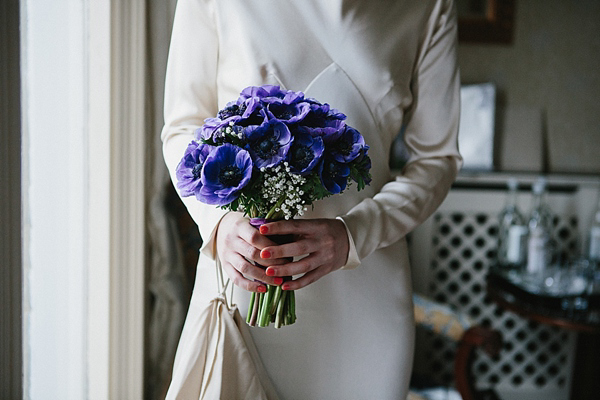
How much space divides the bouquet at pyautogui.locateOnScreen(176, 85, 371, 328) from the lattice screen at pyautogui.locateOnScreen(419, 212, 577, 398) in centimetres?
210

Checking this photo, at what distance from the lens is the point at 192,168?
0.71 metres

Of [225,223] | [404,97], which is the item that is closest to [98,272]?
[225,223]

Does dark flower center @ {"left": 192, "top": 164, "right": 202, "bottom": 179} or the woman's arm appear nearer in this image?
dark flower center @ {"left": 192, "top": 164, "right": 202, "bottom": 179}

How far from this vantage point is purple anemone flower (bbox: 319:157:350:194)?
708 mm

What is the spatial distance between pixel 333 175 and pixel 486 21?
2.32 metres

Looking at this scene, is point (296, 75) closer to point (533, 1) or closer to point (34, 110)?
point (34, 110)

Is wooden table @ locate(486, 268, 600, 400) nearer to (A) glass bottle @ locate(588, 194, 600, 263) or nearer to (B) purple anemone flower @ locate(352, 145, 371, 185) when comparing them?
(A) glass bottle @ locate(588, 194, 600, 263)

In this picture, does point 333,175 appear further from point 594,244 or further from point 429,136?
point 594,244

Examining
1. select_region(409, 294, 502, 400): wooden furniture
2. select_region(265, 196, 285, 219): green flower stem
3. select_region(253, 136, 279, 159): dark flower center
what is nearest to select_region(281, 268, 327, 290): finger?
select_region(265, 196, 285, 219): green flower stem

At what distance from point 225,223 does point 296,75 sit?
295 mm

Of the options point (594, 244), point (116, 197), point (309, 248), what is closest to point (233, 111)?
point (309, 248)

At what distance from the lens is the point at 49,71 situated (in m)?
1.14

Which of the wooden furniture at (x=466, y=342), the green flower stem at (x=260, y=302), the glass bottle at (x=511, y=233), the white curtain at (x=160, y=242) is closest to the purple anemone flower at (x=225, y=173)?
the green flower stem at (x=260, y=302)

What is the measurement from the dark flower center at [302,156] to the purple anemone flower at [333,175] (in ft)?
0.09
